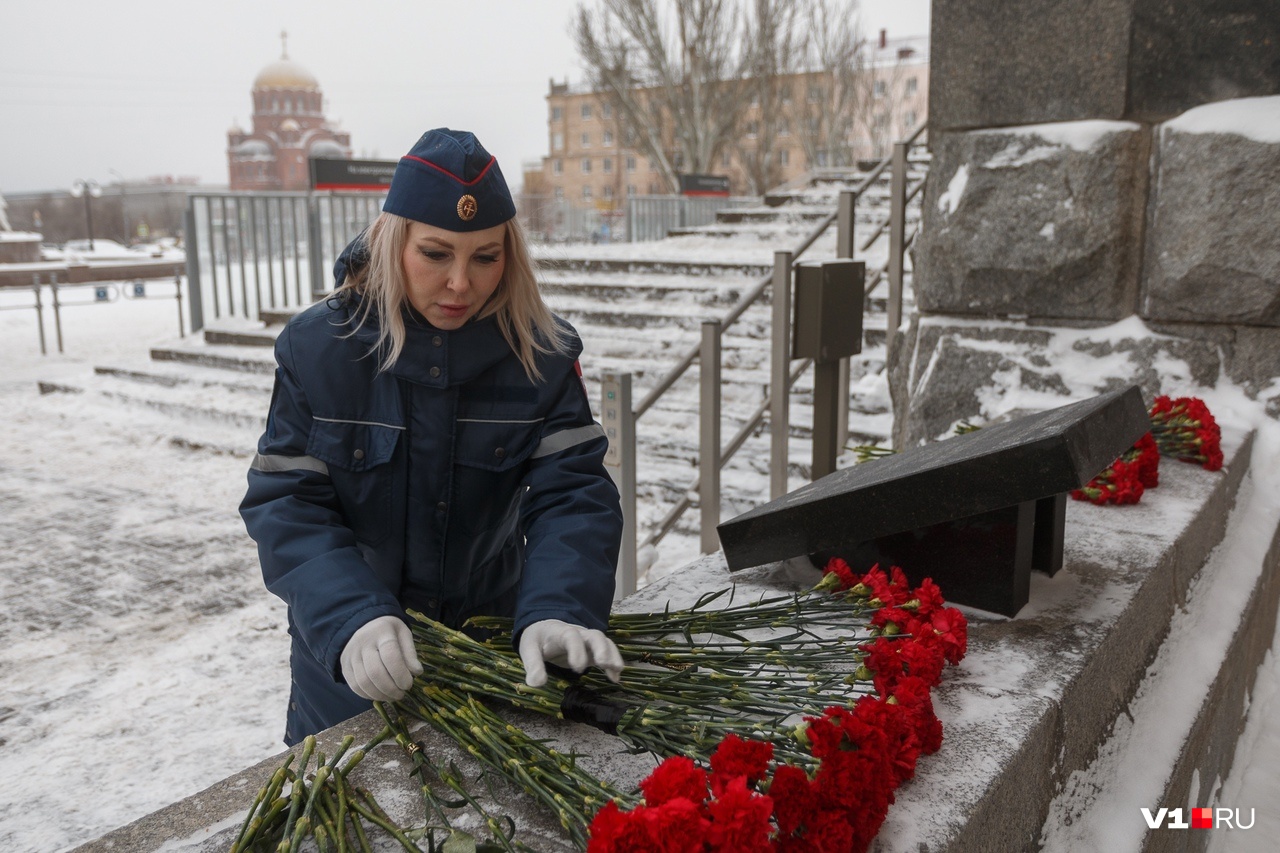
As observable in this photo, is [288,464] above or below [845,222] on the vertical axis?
below

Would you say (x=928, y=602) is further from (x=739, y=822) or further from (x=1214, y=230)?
(x=1214, y=230)

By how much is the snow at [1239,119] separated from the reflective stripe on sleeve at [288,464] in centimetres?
313

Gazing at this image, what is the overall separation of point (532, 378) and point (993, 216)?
8.63 feet

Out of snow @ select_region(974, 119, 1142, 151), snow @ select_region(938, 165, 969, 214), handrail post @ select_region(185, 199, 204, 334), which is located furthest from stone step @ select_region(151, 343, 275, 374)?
snow @ select_region(974, 119, 1142, 151)

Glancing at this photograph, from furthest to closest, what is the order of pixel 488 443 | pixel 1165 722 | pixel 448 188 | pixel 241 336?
pixel 241 336 → pixel 1165 722 → pixel 488 443 → pixel 448 188

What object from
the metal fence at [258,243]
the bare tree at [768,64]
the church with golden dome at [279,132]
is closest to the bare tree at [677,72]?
the bare tree at [768,64]

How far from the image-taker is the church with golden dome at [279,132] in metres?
87.6

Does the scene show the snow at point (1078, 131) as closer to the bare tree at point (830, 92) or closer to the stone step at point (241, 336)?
the stone step at point (241, 336)

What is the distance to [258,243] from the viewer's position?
1101 cm

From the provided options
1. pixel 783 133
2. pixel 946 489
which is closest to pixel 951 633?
pixel 946 489

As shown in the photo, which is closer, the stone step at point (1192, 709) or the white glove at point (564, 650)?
the white glove at point (564, 650)

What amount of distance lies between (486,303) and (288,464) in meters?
0.42

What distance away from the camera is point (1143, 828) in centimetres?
174

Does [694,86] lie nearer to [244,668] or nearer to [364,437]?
[244,668]
